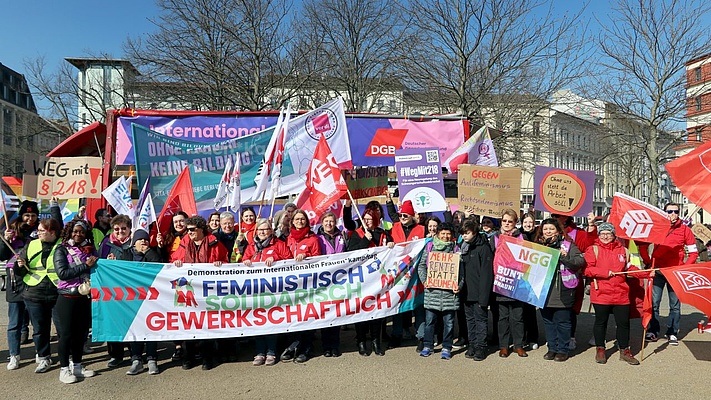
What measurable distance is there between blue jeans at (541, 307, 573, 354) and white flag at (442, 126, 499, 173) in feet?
12.0

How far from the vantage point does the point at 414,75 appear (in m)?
19.6

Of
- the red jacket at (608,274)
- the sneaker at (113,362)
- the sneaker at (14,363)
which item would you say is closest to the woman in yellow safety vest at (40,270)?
the sneaker at (14,363)

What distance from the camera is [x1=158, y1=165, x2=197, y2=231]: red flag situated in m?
6.60

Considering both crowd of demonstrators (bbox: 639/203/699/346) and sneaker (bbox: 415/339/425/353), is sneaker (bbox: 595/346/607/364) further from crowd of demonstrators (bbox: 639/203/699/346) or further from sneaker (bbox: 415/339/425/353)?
sneaker (bbox: 415/339/425/353)

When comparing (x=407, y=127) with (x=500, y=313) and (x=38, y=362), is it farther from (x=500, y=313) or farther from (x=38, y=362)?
(x=38, y=362)

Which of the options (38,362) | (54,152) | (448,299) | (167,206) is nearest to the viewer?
(38,362)

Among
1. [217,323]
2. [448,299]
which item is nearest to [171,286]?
[217,323]

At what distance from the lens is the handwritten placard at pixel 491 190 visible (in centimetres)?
726

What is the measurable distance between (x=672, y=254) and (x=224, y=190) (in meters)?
5.73

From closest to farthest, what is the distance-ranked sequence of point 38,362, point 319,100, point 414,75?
point 38,362 → point 414,75 → point 319,100

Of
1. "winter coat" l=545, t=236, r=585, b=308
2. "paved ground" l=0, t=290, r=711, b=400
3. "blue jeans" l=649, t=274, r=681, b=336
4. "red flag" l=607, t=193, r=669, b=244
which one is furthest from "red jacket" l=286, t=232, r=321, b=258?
"blue jeans" l=649, t=274, r=681, b=336

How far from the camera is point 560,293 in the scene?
6.06 metres

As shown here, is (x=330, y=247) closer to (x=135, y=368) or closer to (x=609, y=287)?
(x=135, y=368)

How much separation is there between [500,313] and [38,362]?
5.01m
